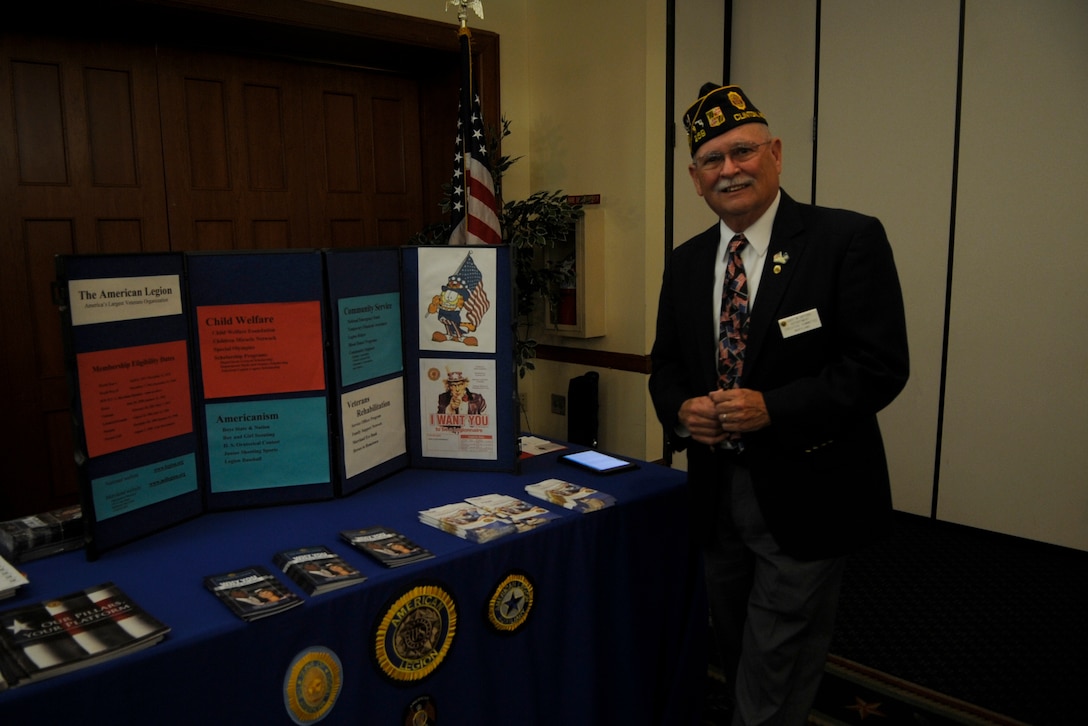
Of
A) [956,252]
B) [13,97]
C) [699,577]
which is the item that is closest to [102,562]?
[699,577]

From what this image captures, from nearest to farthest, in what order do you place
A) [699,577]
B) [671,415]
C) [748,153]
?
1. [748,153]
2. [671,415]
3. [699,577]

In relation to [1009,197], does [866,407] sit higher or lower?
lower

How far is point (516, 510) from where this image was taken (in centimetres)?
166

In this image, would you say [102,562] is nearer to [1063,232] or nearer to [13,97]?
[13,97]

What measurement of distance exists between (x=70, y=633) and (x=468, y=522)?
72 cm

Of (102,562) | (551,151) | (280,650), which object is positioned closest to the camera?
(280,650)

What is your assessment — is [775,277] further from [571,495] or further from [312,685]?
[312,685]

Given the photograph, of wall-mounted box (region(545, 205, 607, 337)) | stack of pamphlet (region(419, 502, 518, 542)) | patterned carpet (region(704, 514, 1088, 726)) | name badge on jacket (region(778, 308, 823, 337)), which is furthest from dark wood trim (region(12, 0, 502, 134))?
patterned carpet (region(704, 514, 1088, 726))

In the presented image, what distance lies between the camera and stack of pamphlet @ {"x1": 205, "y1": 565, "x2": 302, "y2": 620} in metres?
1.20

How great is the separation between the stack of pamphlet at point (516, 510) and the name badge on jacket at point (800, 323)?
633 mm

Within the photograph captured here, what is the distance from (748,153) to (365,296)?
0.94 metres

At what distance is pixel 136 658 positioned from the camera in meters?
1.07

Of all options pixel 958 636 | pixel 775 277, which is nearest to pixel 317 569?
pixel 775 277

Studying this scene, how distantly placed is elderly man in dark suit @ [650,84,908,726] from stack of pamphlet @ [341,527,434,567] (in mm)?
656
